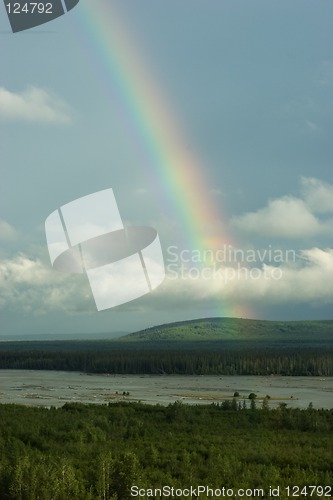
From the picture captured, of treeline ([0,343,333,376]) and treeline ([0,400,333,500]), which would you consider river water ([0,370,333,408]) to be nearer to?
treeline ([0,400,333,500])

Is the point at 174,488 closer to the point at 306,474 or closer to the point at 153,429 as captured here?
the point at 306,474

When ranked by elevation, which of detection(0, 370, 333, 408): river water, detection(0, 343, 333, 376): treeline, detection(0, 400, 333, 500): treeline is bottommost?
detection(0, 400, 333, 500): treeline

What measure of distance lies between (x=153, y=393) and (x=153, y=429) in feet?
94.3

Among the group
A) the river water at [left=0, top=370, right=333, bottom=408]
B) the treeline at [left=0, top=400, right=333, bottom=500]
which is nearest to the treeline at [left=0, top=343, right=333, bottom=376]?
the river water at [left=0, top=370, right=333, bottom=408]

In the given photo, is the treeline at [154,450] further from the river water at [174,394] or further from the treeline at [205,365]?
the treeline at [205,365]

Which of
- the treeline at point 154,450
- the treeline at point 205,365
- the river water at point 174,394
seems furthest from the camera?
the treeline at point 205,365

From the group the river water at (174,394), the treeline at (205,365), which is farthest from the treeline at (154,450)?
the treeline at (205,365)

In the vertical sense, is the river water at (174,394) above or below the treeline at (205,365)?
below

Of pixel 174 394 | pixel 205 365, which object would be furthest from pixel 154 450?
pixel 205 365

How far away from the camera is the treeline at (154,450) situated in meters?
11.6

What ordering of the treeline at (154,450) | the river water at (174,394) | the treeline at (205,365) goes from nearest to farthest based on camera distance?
the treeline at (154,450) → the river water at (174,394) → the treeline at (205,365)

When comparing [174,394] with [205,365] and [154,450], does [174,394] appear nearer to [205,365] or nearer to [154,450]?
[154,450]

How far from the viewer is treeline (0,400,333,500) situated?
11.6 meters

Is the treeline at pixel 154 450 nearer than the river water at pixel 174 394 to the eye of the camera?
Yes
